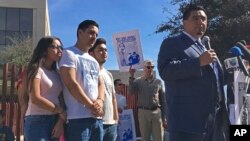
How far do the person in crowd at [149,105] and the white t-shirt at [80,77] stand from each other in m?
4.38

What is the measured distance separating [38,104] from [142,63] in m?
4.48

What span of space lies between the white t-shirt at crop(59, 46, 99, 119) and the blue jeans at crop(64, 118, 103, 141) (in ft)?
0.17

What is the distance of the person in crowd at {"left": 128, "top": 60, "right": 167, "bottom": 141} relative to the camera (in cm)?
866

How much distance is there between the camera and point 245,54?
3.82 metres

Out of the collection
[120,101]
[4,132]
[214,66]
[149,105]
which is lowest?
[4,132]

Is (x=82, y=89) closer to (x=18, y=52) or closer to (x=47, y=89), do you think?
(x=47, y=89)

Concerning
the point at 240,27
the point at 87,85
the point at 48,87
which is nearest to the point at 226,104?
the point at 87,85

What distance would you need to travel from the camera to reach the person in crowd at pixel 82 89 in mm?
4004

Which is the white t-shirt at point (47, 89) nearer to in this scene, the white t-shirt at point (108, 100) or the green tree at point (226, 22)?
the white t-shirt at point (108, 100)

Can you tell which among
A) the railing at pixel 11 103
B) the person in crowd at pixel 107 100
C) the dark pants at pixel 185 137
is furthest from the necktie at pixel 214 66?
the railing at pixel 11 103

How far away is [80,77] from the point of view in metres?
4.13

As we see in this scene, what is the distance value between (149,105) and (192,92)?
5.18 metres

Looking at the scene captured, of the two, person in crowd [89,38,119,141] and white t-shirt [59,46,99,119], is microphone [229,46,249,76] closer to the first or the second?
white t-shirt [59,46,99,119]

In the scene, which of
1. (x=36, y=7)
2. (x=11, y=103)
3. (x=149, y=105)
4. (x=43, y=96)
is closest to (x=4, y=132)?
(x=11, y=103)
